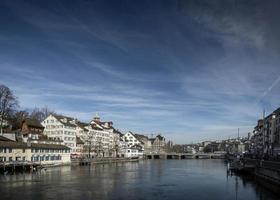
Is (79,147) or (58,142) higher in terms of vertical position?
(58,142)

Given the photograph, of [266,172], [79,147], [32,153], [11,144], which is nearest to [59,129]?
[79,147]

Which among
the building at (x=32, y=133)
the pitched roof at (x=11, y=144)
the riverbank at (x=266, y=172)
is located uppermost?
the building at (x=32, y=133)

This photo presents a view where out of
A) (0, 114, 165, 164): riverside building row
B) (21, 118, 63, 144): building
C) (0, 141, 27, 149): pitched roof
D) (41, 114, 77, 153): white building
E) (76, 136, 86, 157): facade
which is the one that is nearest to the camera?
(0, 141, 27, 149): pitched roof

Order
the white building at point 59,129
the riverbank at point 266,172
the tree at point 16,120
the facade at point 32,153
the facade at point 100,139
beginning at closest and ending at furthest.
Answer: the riverbank at point 266,172, the facade at point 32,153, the tree at point 16,120, the white building at point 59,129, the facade at point 100,139

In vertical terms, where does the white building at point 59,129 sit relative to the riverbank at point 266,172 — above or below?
above

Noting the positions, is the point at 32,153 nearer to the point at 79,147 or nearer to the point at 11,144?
the point at 11,144

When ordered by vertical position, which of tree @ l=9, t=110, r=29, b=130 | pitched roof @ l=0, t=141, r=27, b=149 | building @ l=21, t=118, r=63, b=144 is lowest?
pitched roof @ l=0, t=141, r=27, b=149

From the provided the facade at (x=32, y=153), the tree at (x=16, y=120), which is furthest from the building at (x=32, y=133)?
the facade at (x=32, y=153)

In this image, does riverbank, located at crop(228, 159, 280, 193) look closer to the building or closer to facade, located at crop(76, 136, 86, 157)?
the building

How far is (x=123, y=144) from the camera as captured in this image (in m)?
200

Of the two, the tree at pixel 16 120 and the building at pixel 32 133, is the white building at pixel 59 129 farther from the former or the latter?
the tree at pixel 16 120

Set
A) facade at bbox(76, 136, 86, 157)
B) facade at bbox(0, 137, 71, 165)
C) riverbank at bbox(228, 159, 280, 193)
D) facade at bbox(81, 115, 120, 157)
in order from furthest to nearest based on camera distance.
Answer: facade at bbox(81, 115, 120, 157) < facade at bbox(76, 136, 86, 157) < facade at bbox(0, 137, 71, 165) < riverbank at bbox(228, 159, 280, 193)

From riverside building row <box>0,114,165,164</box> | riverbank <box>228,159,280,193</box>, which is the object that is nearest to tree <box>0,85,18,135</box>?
riverside building row <box>0,114,165,164</box>

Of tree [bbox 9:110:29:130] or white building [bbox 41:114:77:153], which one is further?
white building [bbox 41:114:77:153]
